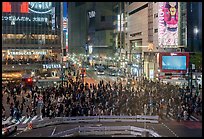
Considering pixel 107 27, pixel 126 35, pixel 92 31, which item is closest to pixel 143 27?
pixel 126 35

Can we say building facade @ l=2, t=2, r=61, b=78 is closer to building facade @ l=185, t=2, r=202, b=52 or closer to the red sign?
the red sign

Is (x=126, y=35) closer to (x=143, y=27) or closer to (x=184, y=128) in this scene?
(x=143, y=27)

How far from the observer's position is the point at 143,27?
62.0 m

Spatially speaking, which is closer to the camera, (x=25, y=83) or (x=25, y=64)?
(x=25, y=83)

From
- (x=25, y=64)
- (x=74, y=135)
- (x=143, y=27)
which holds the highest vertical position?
(x=143, y=27)

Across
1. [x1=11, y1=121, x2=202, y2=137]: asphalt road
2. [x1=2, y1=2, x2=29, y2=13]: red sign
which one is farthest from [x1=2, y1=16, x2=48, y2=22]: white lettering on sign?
[x1=11, y1=121, x2=202, y2=137]: asphalt road

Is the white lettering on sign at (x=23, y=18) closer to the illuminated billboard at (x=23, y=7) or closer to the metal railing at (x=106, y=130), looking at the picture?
the illuminated billboard at (x=23, y=7)

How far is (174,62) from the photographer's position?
45.0m

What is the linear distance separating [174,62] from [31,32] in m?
27.9

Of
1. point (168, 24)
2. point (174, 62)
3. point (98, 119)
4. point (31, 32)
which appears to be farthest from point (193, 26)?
point (98, 119)

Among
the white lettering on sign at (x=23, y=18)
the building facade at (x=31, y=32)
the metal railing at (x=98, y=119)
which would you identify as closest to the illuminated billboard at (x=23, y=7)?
the building facade at (x=31, y=32)

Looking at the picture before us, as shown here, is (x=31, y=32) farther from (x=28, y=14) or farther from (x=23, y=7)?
(x=23, y=7)

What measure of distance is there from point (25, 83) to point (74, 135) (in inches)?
804

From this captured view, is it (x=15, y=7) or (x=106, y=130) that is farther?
(x=15, y=7)
